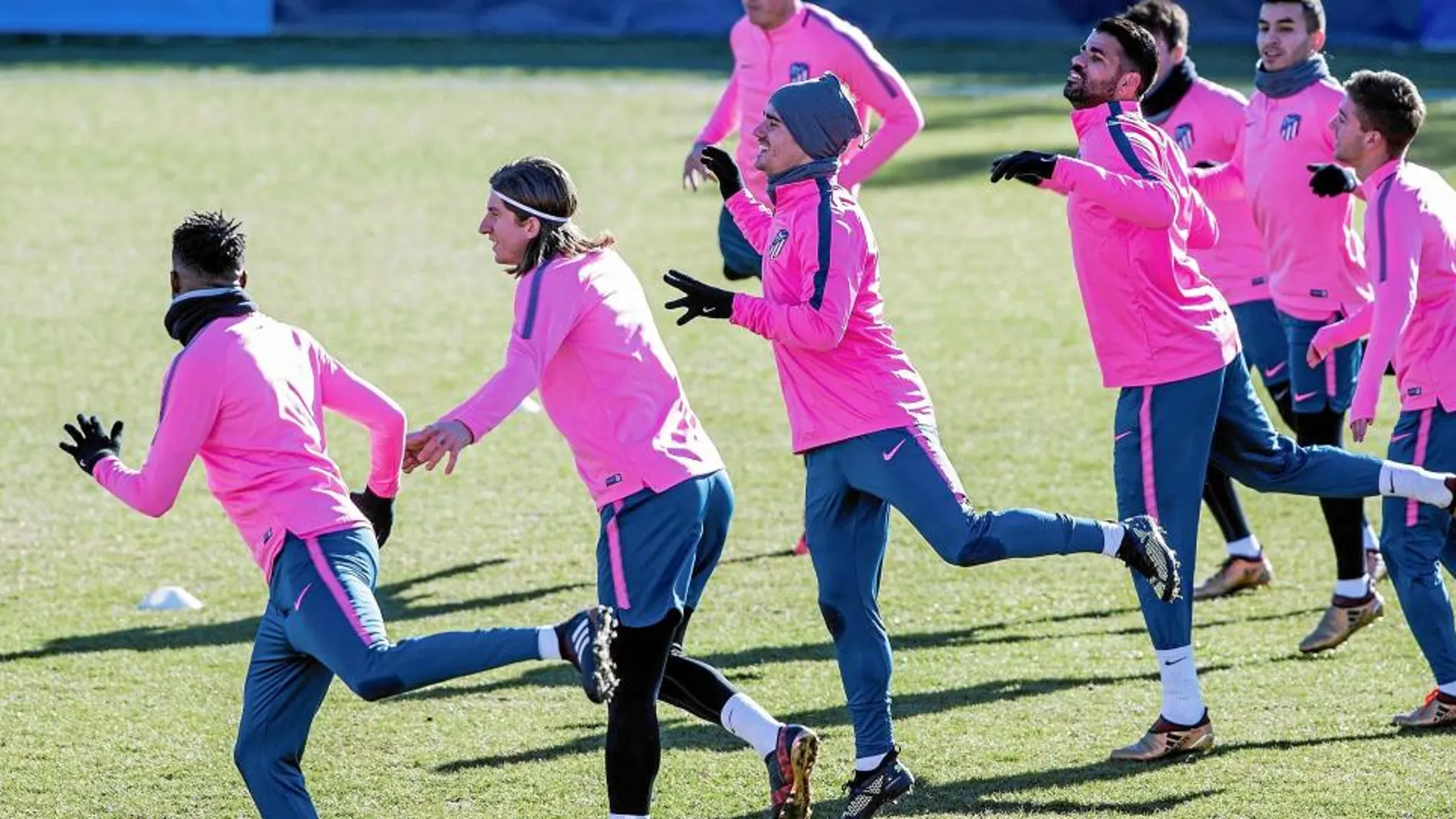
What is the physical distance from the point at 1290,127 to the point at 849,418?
308 cm

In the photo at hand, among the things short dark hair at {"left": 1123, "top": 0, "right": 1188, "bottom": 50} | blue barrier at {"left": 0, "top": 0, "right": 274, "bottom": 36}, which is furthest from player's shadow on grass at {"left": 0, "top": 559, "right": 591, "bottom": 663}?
blue barrier at {"left": 0, "top": 0, "right": 274, "bottom": 36}

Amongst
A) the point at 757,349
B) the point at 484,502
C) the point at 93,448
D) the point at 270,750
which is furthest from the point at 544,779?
the point at 757,349

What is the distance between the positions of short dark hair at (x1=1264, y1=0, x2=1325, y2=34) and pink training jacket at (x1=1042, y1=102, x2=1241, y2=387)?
5.78 ft

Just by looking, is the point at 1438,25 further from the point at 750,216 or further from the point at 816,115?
the point at 816,115

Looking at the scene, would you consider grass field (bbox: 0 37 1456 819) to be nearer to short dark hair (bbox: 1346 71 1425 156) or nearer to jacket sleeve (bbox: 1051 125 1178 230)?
jacket sleeve (bbox: 1051 125 1178 230)

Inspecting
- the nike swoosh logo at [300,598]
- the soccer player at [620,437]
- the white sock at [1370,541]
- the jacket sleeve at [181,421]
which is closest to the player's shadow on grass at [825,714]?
the soccer player at [620,437]

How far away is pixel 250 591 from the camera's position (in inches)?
355

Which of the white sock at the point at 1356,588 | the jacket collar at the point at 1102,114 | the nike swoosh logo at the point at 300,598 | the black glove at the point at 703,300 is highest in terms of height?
the jacket collar at the point at 1102,114

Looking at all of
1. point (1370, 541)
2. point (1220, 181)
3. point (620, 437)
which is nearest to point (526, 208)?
point (620, 437)

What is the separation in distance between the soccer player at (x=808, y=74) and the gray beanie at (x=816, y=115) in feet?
10.2

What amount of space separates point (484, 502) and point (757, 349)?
356 centimetres

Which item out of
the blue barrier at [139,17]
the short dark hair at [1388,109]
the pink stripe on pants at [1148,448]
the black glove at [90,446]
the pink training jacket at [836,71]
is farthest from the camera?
the blue barrier at [139,17]

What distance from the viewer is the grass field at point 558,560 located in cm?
668

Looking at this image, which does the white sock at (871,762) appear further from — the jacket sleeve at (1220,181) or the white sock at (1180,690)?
the jacket sleeve at (1220,181)
